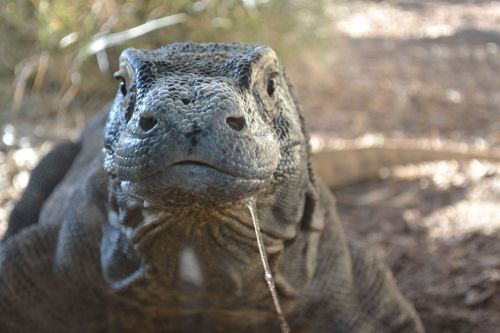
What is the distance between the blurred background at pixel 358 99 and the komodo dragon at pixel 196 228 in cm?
95

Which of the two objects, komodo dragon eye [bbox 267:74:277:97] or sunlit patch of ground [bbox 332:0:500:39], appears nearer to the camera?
komodo dragon eye [bbox 267:74:277:97]

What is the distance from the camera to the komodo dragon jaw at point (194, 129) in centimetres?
179

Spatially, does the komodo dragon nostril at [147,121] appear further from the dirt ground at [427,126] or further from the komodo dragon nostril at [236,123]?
the dirt ground at [427,126]

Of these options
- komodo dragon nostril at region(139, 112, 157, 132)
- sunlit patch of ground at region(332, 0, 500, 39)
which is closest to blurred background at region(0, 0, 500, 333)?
sunlit patch of ground at region(332, 0, 500, 39)

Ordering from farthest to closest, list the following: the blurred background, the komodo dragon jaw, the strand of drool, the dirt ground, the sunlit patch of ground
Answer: the sunlit patch of ground < the blurred background < the dirt ground < the strand of drool < the komodo dragon jaw

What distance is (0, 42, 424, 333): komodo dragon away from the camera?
1.84 m

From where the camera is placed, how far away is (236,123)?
1896mm

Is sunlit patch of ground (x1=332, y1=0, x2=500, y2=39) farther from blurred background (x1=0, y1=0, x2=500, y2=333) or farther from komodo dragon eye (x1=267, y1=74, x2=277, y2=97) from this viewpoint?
komodo dragon eye (x1=267, y1=74, x2=277, y2=97)

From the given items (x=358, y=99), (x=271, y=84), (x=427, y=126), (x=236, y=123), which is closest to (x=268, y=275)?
(x=271, y=84)

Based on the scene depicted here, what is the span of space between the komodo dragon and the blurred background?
95cm

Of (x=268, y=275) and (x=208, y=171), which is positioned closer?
(x=208, y=171)

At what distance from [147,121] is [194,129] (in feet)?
0.43

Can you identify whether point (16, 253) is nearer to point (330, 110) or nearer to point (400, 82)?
point (330, 110)

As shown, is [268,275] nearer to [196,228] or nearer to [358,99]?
[196,228]
